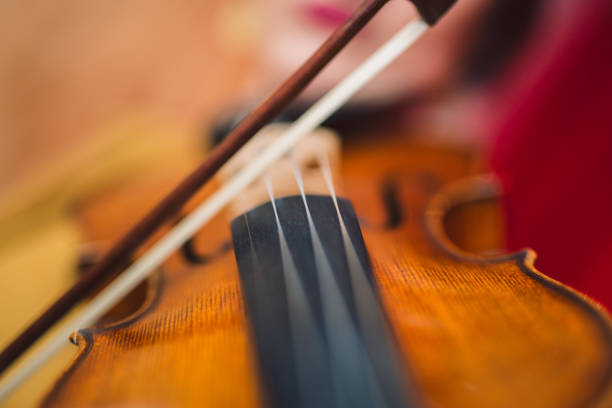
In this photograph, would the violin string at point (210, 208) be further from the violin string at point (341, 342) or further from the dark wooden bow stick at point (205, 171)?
the violin string at point (341, 342)

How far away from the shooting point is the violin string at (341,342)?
26 cm

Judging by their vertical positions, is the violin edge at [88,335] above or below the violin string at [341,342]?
above

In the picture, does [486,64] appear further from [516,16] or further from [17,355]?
[17,355]

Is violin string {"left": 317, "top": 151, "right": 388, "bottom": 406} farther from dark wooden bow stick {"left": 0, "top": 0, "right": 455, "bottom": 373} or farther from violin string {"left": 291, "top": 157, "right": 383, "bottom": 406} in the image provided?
dark wooden bow stick {"left": 0, "top": 0, "right": 455, "bottom": 373}

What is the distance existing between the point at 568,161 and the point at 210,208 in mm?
576

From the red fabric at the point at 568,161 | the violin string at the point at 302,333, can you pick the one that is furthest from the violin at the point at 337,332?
the red fabric at the point at 568,161

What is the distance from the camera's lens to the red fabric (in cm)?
62

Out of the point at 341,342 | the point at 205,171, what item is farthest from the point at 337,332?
the point at 205,171

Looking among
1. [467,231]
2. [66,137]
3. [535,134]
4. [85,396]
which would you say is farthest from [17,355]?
[66,137]

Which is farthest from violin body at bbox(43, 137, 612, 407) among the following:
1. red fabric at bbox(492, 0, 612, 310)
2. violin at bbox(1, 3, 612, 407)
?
red fabric at bbox(492, 0, 612, 310)

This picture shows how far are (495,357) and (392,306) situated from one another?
0.24ft

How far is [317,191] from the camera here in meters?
0.43

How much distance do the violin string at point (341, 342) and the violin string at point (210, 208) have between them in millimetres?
161

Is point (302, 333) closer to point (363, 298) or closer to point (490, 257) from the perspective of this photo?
point (363, 298)
